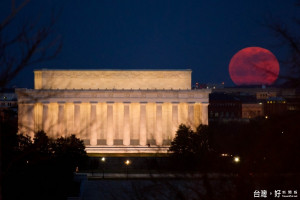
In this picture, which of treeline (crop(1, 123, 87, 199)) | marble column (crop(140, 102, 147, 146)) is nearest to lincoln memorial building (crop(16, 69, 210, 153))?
marble column (crop(140, 102, 147, 146))

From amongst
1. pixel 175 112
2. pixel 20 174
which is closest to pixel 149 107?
pixel 175 112

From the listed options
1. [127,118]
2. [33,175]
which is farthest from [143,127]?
[33,175]

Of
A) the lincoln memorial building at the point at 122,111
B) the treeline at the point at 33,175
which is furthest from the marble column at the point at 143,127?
the treeline at the point at 33,175

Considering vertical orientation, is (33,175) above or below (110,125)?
below

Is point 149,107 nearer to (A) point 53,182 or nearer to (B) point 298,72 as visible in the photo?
(A) point 53,182

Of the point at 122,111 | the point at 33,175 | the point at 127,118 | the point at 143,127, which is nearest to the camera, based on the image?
the point at 33,175

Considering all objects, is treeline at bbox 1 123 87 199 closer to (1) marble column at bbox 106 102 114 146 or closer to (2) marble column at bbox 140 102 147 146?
(1) marble column at bbox 106 102 114 146

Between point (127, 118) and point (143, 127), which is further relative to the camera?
point (127, 118)

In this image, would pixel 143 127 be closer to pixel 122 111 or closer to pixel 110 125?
pixel 122 111

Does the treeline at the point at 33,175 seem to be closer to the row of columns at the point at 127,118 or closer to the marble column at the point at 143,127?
the row of columns at the point at 127,118

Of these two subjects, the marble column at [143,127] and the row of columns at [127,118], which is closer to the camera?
the row of columns at [127,118]

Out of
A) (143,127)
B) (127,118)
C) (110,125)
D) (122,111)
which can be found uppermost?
(122,111)

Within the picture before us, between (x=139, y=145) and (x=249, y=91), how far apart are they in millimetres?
103769

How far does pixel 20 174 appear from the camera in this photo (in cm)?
3388
